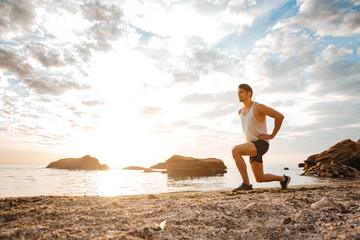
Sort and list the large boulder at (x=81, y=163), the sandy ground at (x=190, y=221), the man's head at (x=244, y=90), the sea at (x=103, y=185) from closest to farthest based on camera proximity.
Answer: the sandy ground at (x=190, y=221) < the man's head at (x=244, y=90) < the sea at (x=103, y=185) < the large boulder at (x=81, y=163)

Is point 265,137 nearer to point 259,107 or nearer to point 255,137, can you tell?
point 255,137

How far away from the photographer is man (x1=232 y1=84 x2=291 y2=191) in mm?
5344

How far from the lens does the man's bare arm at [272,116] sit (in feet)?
17.3

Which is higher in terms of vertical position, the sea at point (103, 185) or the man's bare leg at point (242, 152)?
the man's bare leg at point (242, 152)

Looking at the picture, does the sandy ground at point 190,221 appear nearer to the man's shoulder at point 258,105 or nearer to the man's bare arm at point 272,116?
the man's bare arm at point 272,116

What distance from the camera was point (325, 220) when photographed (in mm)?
2711

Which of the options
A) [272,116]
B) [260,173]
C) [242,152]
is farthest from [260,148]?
[272,116]

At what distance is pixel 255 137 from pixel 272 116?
71 centimetres

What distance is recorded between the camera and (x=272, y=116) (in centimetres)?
534

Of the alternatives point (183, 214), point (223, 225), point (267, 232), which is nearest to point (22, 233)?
point (183, 214)

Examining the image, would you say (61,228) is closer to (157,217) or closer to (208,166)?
(157,217)

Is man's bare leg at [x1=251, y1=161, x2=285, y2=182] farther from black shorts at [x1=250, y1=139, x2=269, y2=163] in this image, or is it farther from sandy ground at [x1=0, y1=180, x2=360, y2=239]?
sandy ground at [x1=0, y1=180, x2=360, y2=239]

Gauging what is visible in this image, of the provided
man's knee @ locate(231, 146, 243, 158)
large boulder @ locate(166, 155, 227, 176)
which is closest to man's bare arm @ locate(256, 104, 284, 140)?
man's knee @ locate(231, 146, 243, 158)

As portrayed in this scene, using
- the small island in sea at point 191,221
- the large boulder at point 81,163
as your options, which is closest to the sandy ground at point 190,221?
the small island in sea at point 191,221
